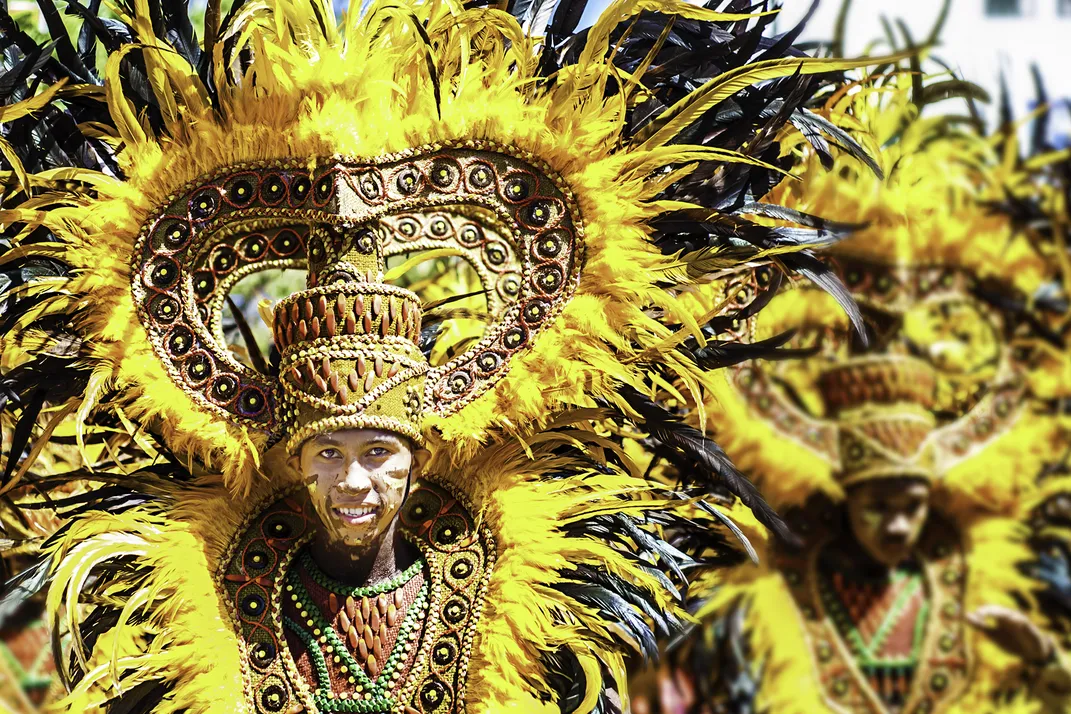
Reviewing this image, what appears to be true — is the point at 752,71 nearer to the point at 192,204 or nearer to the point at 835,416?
the point at 192,204

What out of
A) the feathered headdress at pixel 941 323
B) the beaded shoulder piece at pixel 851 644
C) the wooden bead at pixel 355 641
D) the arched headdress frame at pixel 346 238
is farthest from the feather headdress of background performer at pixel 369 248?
the beaded shoulder piece at pixel 851 644

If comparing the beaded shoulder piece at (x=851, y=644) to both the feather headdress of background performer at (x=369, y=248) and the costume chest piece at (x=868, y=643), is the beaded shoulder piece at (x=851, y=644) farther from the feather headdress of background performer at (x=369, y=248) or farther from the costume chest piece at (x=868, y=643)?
the feather headdress of background performer at (x=369, y=248)

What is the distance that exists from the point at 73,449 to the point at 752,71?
8.06ft

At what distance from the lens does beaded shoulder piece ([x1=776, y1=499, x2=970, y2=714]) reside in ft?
17.2

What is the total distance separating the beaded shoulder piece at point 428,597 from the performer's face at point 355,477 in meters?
0.25

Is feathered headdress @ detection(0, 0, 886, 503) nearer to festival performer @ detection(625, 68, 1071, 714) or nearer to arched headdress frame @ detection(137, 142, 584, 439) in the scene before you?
arched headdress frame @ detection(137, 142, 584, 439)

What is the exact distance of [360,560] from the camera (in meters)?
3.18

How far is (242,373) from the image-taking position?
3.17 m

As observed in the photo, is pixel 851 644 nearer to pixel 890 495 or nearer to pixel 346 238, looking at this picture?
pixel 890 495

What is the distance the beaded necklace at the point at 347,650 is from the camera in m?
3.12

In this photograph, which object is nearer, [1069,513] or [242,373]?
[242,373]

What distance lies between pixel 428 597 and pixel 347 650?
0.23m

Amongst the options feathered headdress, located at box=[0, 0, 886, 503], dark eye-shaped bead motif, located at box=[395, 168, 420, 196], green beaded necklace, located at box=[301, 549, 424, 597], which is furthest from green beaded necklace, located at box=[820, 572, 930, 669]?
dark eye-shaped bead motif, located at box=[395, 168, 420, 196]

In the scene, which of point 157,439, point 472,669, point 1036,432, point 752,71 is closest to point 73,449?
point 157,439
